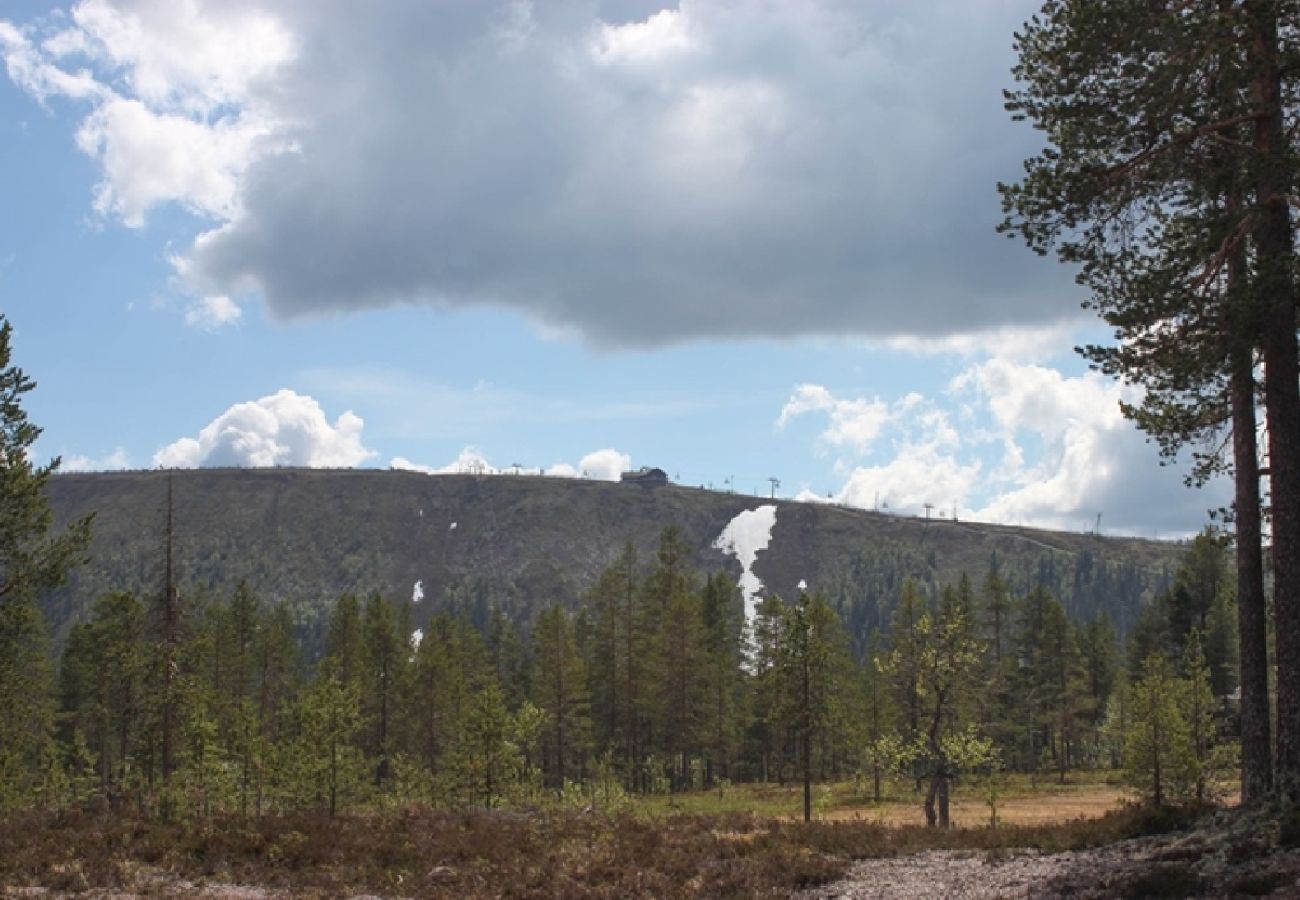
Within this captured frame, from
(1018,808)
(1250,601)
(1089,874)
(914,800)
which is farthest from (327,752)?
(914,800)

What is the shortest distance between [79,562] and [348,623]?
35.4 metres

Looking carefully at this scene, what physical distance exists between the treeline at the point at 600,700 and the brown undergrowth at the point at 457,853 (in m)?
3.83

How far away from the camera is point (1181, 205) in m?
15.7

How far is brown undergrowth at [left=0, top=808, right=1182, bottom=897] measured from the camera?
17.2 metres

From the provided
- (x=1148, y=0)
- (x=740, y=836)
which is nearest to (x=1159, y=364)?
(x=1148, y=0)

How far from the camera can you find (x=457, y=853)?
66.5ft

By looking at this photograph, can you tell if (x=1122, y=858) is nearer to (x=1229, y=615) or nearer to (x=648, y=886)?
(x=648, y=886)

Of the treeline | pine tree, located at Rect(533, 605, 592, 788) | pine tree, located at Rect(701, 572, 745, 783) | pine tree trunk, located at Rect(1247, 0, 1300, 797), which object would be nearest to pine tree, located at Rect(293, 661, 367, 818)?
the treeline

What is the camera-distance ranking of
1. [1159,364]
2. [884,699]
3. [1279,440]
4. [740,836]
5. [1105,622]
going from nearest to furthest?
[1279,440]
[1159,364]
[740,836]
[884,699]
[1105,622]

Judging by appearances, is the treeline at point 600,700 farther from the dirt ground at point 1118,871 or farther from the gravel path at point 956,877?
the gravel path at point 956,877

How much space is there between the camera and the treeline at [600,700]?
28344 mm

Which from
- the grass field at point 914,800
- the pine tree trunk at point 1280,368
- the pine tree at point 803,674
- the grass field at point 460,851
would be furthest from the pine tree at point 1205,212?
the grass field at point 914,800

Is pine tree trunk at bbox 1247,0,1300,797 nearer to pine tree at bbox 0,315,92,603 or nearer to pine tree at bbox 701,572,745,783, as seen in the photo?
pine tree at bbox 0,315,92,603

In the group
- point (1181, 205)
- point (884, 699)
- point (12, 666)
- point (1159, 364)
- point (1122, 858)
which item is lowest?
point (884, 699)
